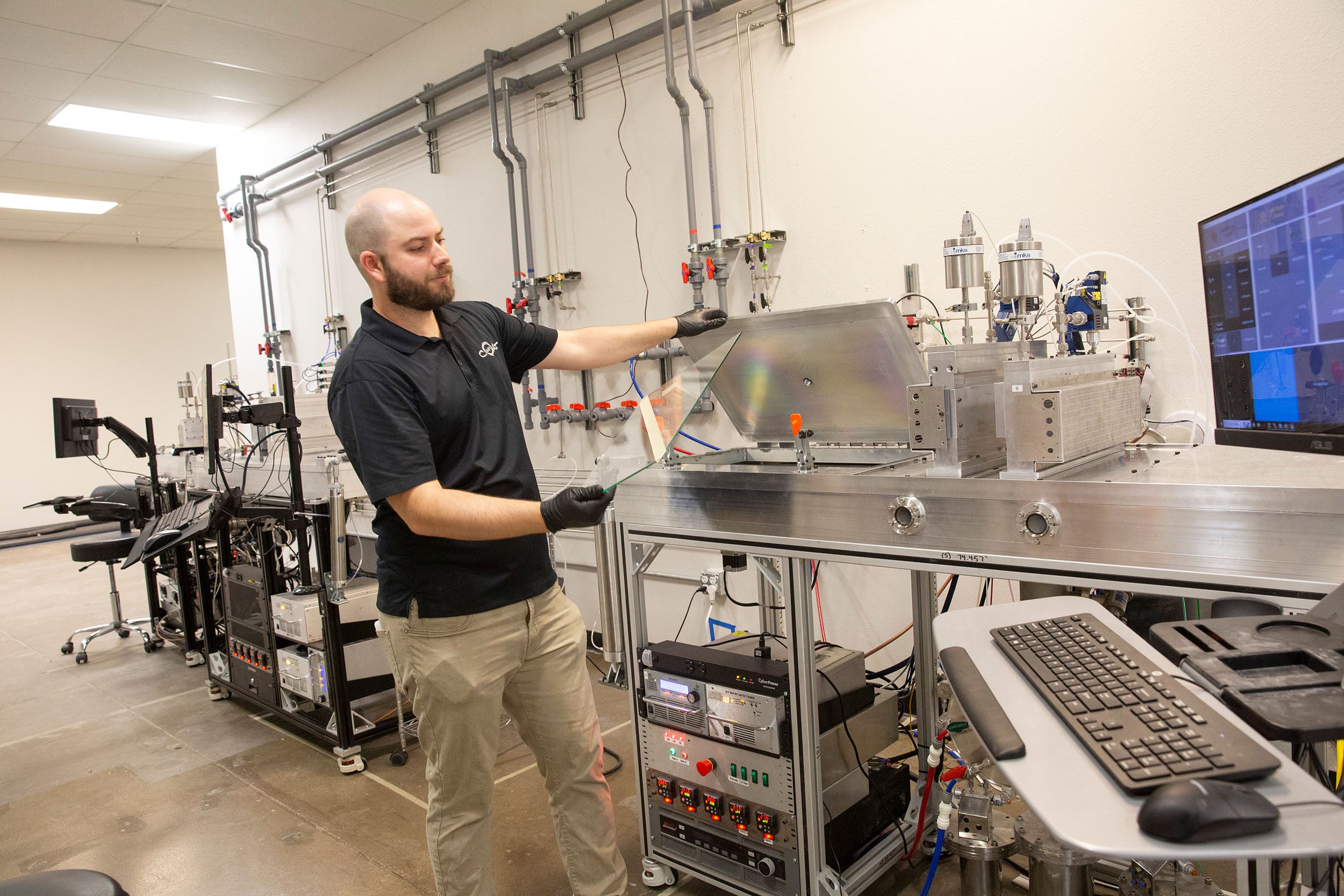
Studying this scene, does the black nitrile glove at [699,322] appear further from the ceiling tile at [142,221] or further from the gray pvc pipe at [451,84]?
the ceiling tile at [142,221]

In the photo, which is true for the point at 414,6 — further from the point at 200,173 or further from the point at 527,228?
the point at 200,173

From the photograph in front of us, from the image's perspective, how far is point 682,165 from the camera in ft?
10.4

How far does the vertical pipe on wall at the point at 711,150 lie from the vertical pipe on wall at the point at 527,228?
911mm

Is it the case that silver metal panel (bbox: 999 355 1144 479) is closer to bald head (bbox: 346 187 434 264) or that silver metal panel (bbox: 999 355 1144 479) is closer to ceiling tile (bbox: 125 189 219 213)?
bald head (bbox: 346 187 434 264)

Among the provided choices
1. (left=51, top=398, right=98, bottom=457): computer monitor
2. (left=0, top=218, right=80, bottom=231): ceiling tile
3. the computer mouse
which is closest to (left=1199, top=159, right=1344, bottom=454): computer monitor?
the computer mouse

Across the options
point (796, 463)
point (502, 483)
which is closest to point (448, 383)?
point (502, 483)

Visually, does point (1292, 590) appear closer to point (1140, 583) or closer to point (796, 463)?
point (1140, 583)

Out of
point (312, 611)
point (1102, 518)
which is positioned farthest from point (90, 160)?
point (1102, 518)

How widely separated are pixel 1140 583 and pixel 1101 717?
1.88 feet

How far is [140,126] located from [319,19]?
2120mm

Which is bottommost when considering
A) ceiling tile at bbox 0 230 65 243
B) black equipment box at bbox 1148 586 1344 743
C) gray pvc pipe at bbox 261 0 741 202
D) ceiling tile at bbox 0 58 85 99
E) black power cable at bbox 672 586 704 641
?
black power cable at bbox 672 586 704 641

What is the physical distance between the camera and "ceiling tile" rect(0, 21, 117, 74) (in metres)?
3.79

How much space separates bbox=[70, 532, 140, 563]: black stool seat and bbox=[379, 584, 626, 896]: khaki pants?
3.24 m

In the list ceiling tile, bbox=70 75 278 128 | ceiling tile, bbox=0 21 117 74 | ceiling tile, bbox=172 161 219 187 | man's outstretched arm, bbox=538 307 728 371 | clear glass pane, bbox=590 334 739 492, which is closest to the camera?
clear glass pane, bbox=590 334 739 492
